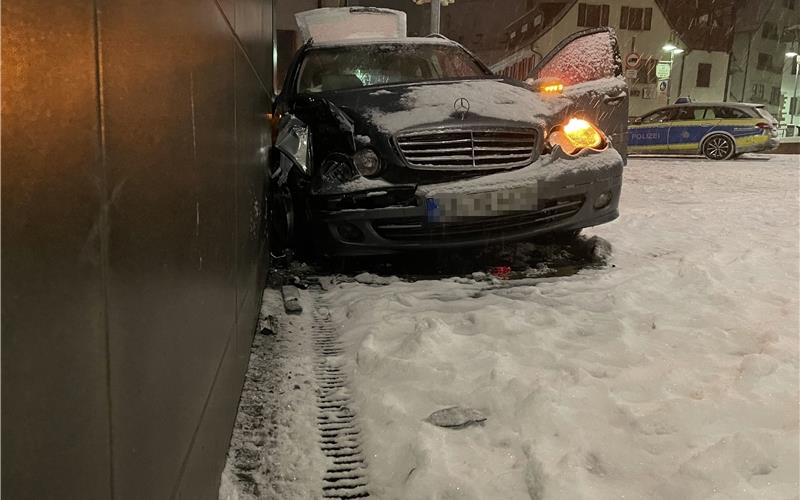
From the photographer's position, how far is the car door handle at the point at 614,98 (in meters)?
5.39

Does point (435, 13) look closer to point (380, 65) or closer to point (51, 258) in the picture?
point (380, 65)

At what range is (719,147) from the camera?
1534 cm

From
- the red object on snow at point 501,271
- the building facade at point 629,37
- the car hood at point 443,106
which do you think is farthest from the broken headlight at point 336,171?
the building facade at point 629,37

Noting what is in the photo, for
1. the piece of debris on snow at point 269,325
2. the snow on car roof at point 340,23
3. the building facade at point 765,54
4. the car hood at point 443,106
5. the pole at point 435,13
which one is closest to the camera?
the piece of debris on snow at point 269,325


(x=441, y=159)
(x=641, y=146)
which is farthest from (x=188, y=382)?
(x=641, y=146)

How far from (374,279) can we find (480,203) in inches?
36.4

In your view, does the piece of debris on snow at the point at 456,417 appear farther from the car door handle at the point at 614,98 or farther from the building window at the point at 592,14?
the building window at the point at 592,14

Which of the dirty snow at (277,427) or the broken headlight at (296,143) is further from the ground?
the broken headlight at (296,143)

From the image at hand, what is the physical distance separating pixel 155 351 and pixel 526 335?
7.90 feet

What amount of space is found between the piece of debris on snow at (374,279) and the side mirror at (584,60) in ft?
7.53

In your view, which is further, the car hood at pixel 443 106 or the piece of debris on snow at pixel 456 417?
the car hood at pixel 443 106

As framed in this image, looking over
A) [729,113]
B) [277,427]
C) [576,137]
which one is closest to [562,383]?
[277,427]

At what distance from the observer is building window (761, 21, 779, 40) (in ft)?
184

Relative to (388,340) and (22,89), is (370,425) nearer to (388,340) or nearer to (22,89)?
(388,340)
